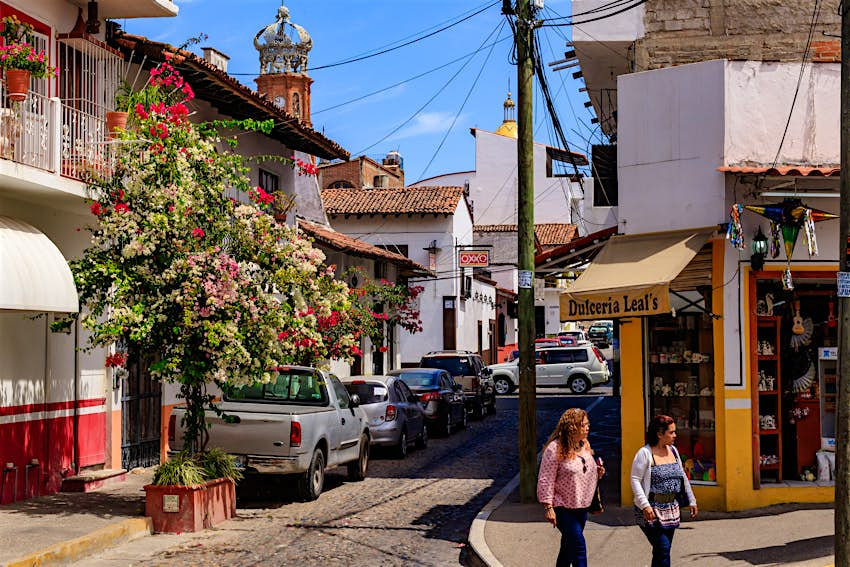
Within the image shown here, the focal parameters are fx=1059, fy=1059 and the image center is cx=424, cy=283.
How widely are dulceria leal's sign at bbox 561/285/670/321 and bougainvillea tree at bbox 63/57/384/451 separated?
324 centimetres

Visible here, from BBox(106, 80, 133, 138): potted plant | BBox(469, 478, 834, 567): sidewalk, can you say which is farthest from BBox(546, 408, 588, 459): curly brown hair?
BBox(106, 80, 133, 138): potted plant

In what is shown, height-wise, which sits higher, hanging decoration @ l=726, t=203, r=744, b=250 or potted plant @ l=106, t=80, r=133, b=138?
potted plant @ l=106, t=80, r=133, b=138

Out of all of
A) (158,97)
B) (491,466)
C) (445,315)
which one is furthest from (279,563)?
(445,315)

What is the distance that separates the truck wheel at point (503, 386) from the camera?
42.6 metres

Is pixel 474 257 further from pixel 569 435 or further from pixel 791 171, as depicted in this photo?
pixel 569 435

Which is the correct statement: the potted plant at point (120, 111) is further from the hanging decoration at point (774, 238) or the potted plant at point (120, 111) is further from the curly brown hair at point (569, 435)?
the hanging decoration at point (774, 238)

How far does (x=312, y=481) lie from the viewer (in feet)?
48.3

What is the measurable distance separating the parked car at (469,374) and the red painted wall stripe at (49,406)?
1401cm

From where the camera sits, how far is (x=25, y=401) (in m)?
14.5

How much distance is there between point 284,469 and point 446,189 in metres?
36.3

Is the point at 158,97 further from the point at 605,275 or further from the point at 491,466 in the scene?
the point at 491,466

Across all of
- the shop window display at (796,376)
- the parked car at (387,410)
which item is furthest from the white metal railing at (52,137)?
the shop window display at (796,376)

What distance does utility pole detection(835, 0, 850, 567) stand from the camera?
7.91m

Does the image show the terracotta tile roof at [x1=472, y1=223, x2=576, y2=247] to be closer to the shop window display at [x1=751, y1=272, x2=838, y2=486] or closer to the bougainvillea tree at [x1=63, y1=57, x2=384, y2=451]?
the shop window display at [x1=751, y1=272, x2=838, y2=486]
